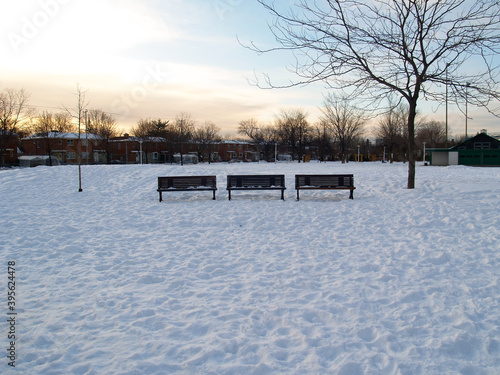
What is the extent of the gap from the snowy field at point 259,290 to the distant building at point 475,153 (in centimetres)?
3069

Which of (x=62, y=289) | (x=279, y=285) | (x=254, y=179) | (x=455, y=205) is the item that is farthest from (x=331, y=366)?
(x=254, y=179)

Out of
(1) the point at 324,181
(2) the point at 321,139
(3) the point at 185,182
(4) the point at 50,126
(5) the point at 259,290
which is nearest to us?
(5) the point at 259,290

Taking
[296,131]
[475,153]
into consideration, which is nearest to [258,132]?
[296,131]

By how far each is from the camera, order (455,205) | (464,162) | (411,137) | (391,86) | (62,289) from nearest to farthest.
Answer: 1. (62,289)
2. (455,205)
3. (391,86)
4. (411,137)
5. (464,162)

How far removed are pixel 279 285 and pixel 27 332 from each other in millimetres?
3058

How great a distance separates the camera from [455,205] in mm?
9438

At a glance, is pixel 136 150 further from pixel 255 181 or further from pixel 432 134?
pixel 432 134

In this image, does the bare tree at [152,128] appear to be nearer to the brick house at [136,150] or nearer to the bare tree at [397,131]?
the brick house at [136,150]

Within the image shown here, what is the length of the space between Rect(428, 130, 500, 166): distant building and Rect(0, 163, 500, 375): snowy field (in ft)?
101

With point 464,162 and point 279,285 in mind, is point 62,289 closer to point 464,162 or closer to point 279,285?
point 279,285

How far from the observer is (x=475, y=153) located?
35656 millimetres

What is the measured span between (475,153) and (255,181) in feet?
111

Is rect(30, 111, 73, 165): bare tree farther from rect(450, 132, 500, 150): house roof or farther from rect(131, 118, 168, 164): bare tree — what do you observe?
rect(450, 132, 500, 150): house roof

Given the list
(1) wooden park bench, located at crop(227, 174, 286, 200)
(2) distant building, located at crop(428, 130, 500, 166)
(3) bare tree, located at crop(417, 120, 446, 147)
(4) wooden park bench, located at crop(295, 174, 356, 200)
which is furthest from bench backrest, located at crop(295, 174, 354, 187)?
(3) bare tree, located at crop(417, 120, 446, 147)
